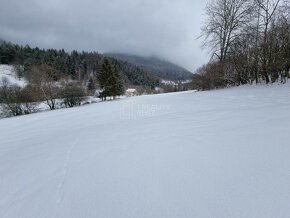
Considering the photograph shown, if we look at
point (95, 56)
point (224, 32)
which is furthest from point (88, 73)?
point (224, 32)

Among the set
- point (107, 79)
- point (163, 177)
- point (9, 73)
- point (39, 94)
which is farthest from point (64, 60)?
point (163, 177)

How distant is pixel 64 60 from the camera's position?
81.9 meters

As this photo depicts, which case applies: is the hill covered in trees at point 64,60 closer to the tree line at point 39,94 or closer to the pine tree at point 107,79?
the pine tree at point 107,79

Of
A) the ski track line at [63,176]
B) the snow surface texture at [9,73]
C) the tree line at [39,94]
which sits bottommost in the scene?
the ski track line at [63,176]

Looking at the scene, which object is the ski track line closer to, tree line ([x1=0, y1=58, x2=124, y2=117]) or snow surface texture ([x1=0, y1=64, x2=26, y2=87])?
tree line ([x1=0, y1=58, x2=124, y2=117])

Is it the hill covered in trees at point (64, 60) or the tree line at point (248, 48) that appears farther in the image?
the hill covered in trees at point (64, 60)

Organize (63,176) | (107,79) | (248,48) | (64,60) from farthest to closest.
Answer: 1. (64,60)
2. (107,79)
3. (248,48)
4. (63,176)

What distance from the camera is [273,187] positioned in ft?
6.22

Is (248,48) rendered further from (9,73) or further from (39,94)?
(9,73)

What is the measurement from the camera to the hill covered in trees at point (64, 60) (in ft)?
246

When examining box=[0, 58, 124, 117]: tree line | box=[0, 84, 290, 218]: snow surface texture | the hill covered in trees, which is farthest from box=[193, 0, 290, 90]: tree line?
the hill covered in trees

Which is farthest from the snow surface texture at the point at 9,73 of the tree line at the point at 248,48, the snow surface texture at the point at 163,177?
the snow surface texture at the point at 163,177

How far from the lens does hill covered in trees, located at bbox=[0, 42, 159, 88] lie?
246 ft

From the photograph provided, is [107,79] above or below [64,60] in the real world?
below
